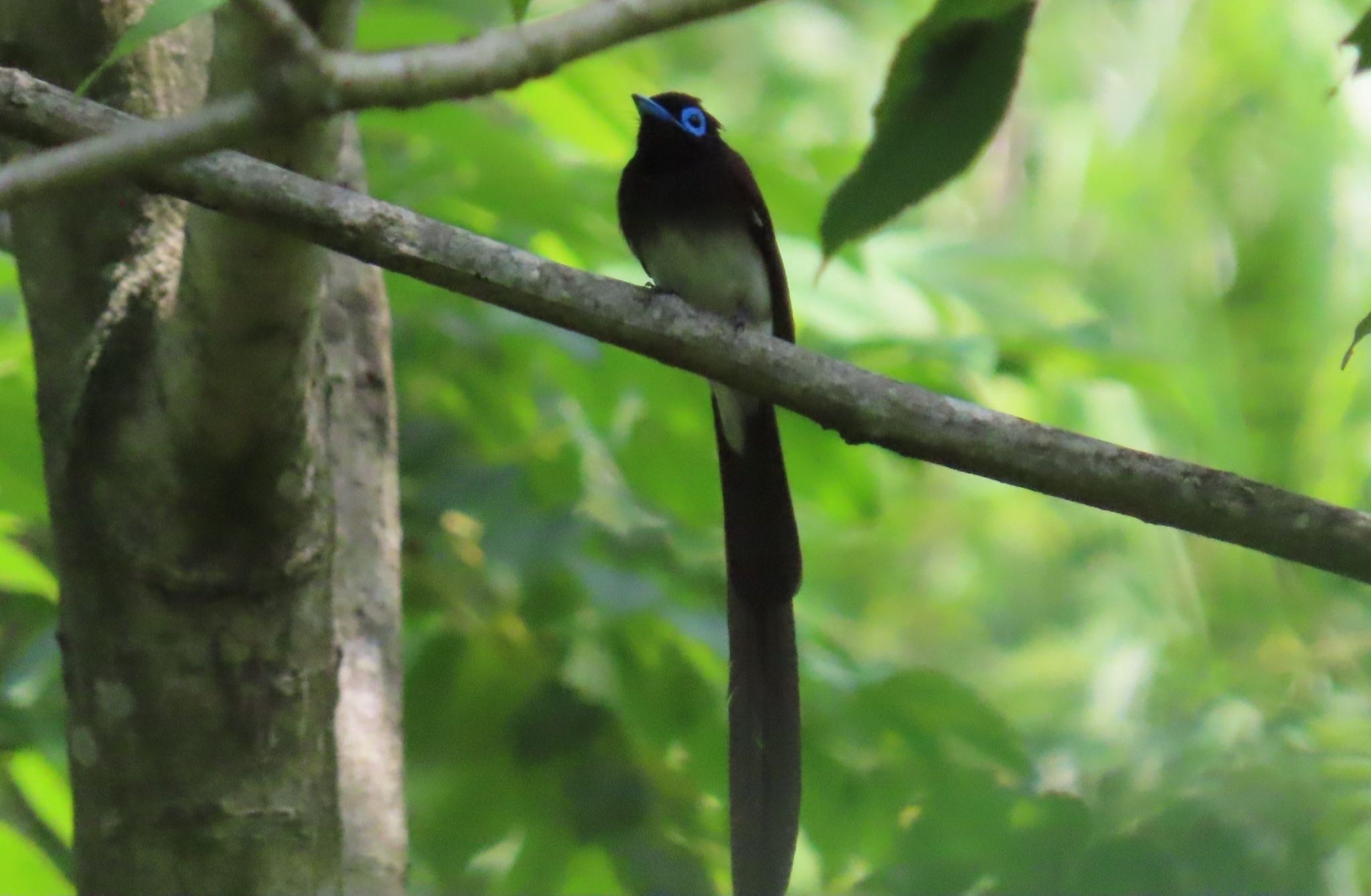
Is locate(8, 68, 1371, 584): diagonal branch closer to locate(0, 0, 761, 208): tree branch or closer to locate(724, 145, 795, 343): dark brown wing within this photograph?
locate(0, 0, 761, 208): tree branch

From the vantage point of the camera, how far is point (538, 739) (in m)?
2.69

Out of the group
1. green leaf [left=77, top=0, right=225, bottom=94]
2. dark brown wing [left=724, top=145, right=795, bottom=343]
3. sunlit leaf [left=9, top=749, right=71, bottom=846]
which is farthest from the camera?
dark brown wing [left=724, top=145, right=795, bottom=343]

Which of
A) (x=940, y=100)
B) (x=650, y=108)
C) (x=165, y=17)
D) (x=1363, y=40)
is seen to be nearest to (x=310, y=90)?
(x=165, y=17)

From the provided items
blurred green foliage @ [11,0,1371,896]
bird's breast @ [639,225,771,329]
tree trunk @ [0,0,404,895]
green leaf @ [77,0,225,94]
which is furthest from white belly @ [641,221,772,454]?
green leaf @ [77,0,225,94]

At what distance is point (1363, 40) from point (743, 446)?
5.54 ft

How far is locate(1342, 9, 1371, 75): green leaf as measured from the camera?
1261 millimetres

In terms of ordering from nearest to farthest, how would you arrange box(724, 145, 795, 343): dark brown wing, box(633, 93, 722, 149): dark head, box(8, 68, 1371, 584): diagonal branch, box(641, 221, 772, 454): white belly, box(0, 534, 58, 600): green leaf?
box(8, 68, 1371, 584): diagonal branch < box(0, 534, 58, 600): green leaf < box(724, 145, 795, 343): dark brown wing < box(641, 221, 772, 454): white belly < box(633, 93, 722, 149): dark head

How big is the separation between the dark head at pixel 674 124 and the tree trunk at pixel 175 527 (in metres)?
1.29

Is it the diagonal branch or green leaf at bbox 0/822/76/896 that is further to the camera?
green leaf at bbox 0/822/76/896

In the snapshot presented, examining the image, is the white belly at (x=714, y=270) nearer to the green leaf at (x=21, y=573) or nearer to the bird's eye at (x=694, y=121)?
the bird's eye at (x=694, y=121)

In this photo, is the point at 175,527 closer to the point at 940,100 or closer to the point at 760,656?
the point at 760,656

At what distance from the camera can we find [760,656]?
2.54 metres

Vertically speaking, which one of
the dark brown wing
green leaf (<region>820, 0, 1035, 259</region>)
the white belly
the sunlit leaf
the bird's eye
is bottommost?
the sunlit leaf

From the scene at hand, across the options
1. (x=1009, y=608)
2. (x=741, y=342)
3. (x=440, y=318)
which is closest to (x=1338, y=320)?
(x=1009, y=608)
